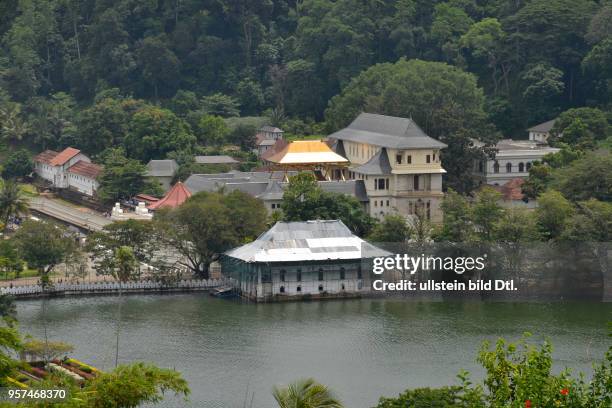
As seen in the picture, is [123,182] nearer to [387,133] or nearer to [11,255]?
[387,133]

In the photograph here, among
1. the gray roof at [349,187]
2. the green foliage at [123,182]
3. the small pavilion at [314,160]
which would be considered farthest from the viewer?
the green foliage at [123,182]

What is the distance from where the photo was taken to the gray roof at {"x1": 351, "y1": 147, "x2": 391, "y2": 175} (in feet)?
230

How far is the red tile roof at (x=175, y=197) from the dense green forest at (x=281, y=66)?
10262mm

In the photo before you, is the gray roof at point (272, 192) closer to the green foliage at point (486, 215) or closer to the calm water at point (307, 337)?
the green foliage at point (486, 215)

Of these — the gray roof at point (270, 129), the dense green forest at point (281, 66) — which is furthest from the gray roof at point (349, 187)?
the gray roof at point (270, 129)

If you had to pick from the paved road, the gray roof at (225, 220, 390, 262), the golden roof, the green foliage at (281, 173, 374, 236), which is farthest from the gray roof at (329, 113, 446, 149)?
the paved road

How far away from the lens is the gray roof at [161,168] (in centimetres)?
7700

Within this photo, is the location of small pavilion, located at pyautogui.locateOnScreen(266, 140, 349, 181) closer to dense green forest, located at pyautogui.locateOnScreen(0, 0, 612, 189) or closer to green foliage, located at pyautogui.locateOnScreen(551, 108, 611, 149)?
dense green forest, located at pyautogui.locateOnScreen(0, 0, 612, 189)

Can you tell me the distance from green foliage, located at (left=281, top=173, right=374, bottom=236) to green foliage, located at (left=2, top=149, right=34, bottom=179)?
21466mm

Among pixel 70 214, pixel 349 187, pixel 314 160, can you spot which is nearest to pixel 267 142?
pixel 314 160

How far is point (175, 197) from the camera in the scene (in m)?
69.4

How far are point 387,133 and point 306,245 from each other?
1362cm

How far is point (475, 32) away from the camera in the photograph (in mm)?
90250

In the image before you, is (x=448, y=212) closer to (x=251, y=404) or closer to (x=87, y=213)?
(x=87, y=213)
